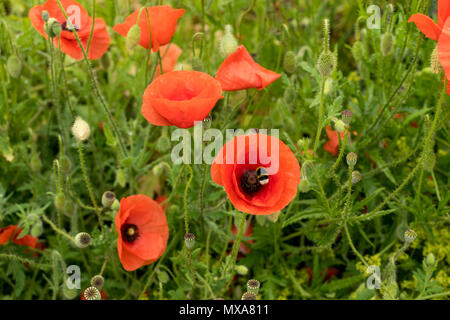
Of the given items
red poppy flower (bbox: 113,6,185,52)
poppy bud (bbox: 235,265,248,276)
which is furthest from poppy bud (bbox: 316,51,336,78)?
poppy bud (bbox: 235,265,248,276)

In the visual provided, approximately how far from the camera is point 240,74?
1115 millimetres

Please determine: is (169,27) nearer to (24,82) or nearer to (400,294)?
(24,82)

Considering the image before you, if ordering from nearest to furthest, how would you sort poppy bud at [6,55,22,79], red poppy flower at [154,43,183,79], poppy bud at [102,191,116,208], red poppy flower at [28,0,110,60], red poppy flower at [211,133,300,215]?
red poppy flower at [211,133,300,215] → poppy bud at [102,191,116,208] → red poppy flower at [28,0,110,60] → poppy bud at [6,55,22,79] → red poppy flower at [154,43,183,79]

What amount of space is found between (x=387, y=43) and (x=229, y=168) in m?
0.60

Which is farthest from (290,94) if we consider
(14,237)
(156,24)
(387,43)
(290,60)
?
(14,237)

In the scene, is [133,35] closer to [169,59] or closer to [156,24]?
[156,24]

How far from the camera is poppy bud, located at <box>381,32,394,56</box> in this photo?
131cm

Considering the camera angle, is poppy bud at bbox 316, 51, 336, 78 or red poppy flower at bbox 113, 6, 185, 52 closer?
poppy bud at bbox 316, 51, 336, 78

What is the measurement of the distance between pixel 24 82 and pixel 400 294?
1251 millimetres

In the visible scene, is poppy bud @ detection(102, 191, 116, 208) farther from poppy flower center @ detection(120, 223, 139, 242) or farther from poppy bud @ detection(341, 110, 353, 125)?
poppy bud @ detection(341, 110, 353, 125)

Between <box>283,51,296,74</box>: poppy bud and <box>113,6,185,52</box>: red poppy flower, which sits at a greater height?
<box>113,6,185,52</box>: red poppy flower

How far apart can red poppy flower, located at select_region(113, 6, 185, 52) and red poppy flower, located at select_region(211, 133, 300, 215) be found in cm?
39

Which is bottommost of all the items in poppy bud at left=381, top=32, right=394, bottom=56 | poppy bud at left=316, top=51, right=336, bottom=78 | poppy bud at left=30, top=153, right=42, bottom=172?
poppy bud at left=30, top=153, right=42, bottom=172
